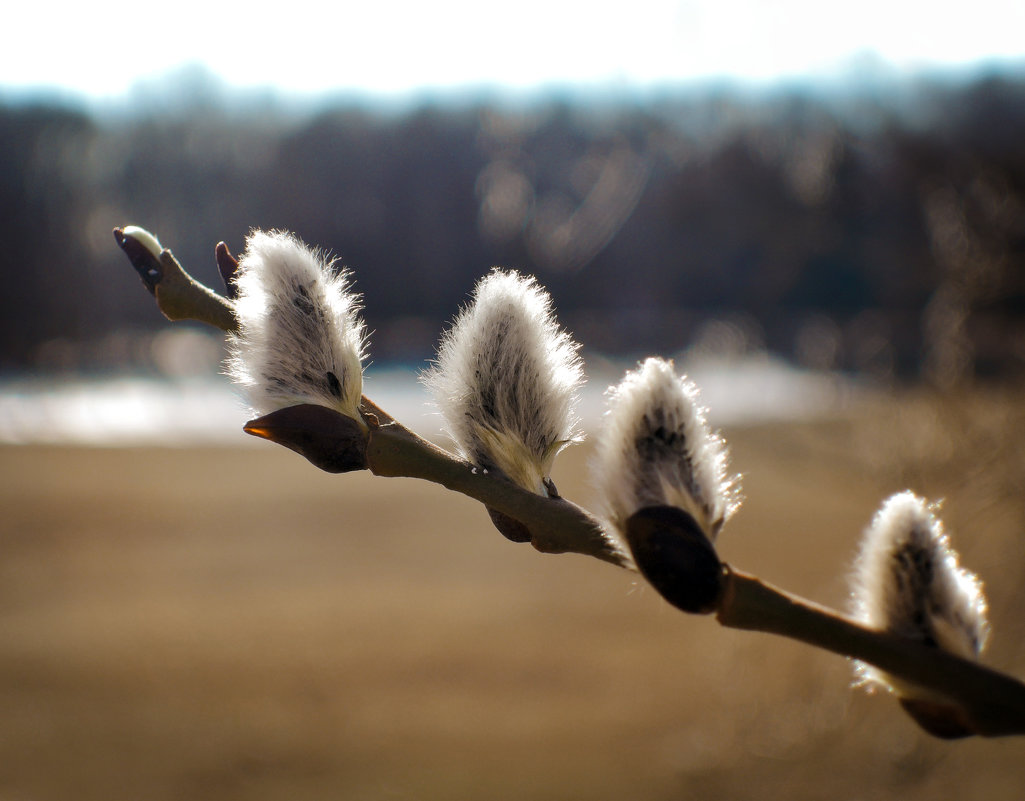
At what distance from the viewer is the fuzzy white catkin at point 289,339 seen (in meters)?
0.28

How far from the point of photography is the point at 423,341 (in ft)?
24.8

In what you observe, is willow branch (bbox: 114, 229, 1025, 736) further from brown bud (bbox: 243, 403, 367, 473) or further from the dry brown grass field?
the dry brown grass field

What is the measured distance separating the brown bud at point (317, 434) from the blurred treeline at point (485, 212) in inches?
182

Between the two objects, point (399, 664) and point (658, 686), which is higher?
point (399, 664)

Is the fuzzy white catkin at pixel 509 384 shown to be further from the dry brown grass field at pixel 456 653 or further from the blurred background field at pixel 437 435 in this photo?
the dry brown grass field at pixel 456 653

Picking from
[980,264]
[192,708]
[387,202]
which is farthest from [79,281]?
[980,264]

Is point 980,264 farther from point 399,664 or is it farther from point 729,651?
point 399,664

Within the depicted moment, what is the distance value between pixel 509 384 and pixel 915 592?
0.47 ft

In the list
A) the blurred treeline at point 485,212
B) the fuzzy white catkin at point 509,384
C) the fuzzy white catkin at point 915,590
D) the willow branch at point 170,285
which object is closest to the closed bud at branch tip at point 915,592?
the fuzzy white catkin at point 915,590

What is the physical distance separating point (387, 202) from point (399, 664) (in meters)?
5.28

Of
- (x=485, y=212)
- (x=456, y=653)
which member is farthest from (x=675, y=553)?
(x=485, y=212)

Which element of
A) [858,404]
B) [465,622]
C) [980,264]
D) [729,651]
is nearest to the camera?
[980,264]

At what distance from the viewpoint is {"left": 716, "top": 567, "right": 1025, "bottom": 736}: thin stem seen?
24cm

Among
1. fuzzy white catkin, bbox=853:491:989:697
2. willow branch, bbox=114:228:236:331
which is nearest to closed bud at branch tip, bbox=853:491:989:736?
fuzzy white catkin, bbox=853:491:989:697
